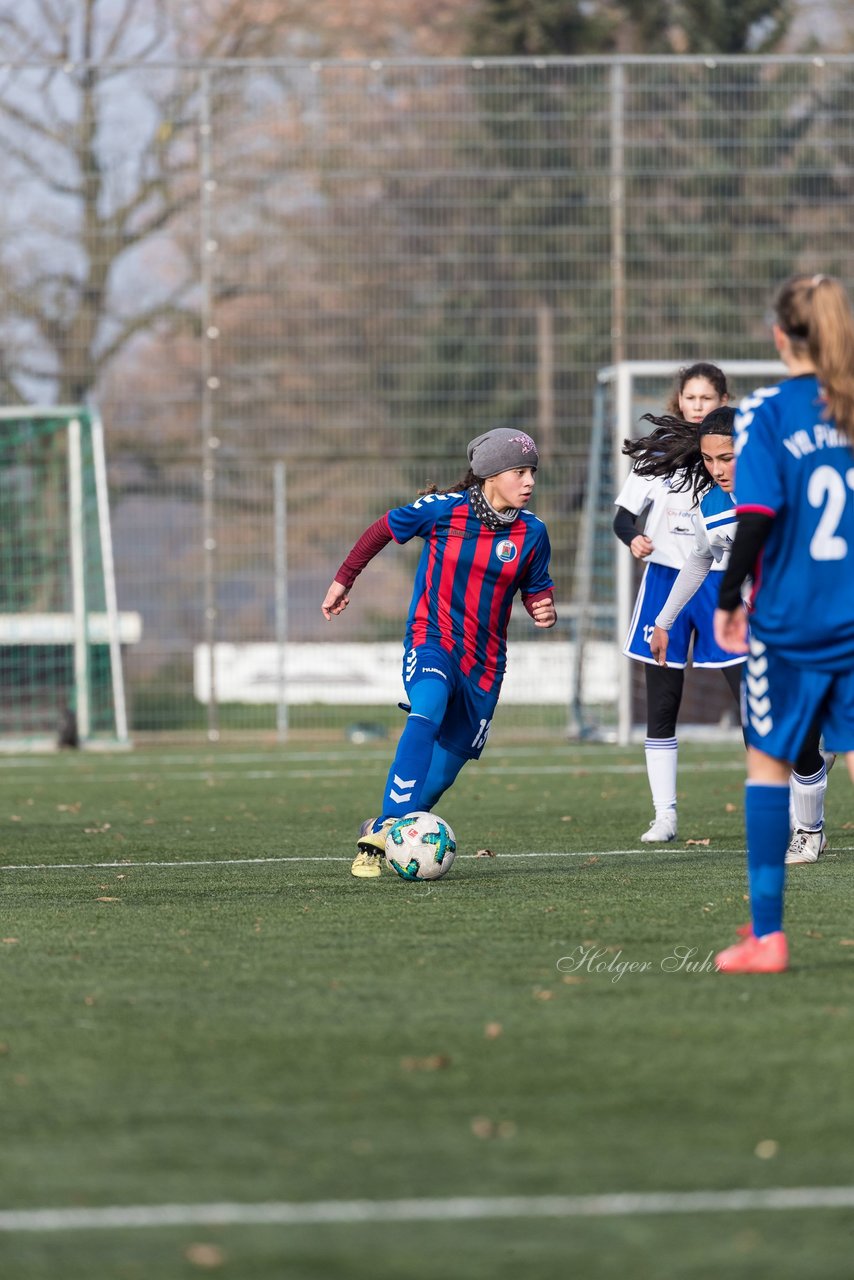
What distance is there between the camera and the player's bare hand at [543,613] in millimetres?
7395

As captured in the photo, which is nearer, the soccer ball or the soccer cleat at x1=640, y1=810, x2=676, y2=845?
the soccer ball

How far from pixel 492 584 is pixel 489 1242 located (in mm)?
4773

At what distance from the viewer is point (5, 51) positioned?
25.0 metres

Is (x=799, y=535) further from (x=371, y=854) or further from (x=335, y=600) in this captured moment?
(x=335, y=600)

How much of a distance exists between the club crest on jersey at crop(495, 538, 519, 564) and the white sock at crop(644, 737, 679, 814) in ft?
4.77

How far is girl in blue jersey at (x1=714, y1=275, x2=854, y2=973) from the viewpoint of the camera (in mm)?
4801

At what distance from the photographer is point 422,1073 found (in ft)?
12.8

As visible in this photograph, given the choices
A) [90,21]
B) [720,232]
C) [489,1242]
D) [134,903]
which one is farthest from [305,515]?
[489,1242]

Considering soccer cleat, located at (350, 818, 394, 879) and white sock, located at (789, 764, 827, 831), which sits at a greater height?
white sock, located at (789, 764, 827, 831)

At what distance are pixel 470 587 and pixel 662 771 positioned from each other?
1544mm

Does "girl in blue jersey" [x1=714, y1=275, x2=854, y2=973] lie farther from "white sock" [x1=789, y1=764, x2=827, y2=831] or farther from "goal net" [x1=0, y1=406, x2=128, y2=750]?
"goal net" [x1=0, y1=406, x2=128, y2=750]

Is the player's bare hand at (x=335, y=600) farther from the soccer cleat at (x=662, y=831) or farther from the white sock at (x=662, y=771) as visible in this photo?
the soccer cleat at (x=662, y=831)

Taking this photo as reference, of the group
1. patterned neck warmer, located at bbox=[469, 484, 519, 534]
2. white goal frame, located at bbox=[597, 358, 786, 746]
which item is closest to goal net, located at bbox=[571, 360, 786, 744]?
white goal frame, located at bbox=[597, 358, 786, 746]

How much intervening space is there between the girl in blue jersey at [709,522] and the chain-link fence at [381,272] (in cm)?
900
